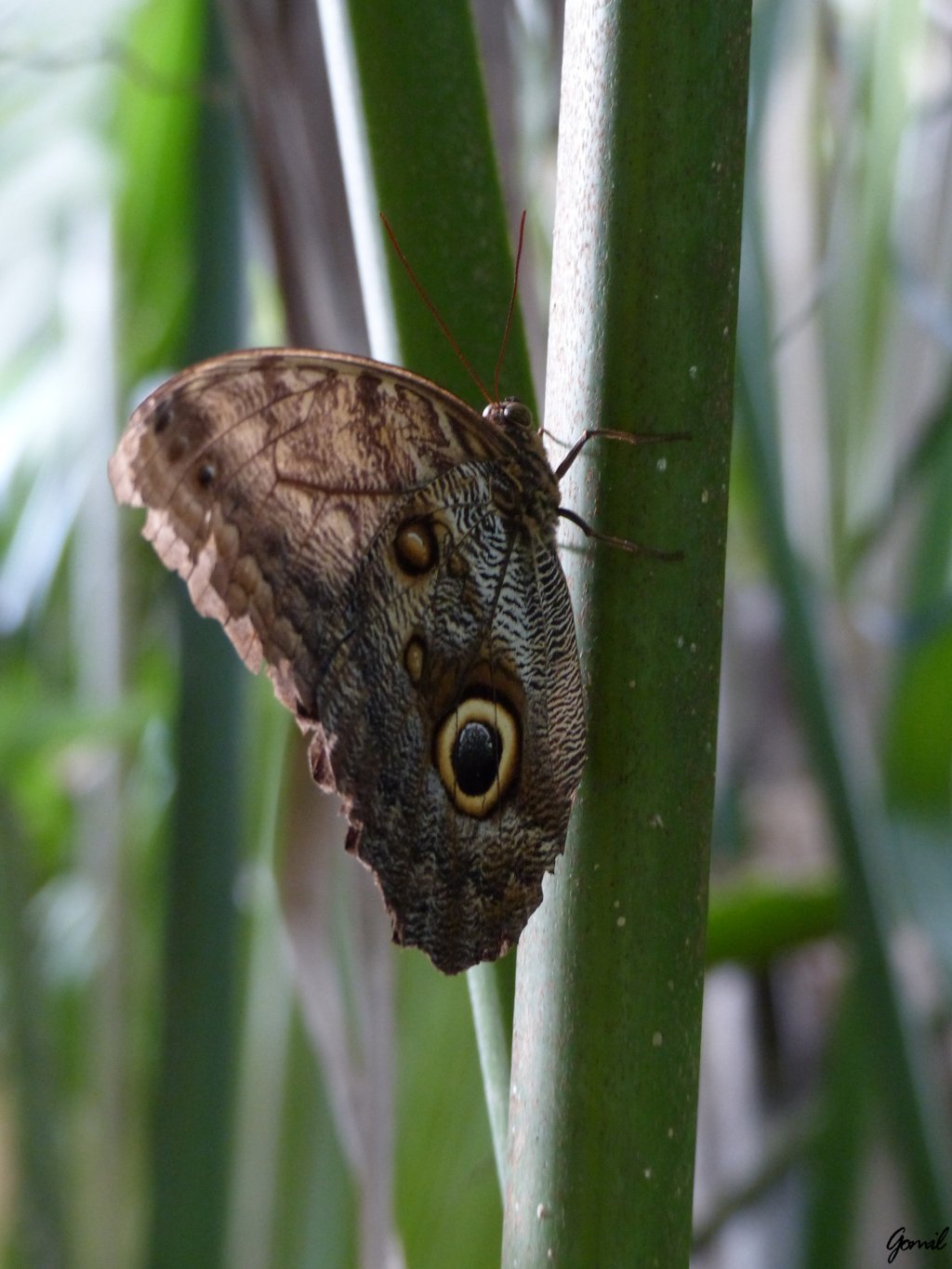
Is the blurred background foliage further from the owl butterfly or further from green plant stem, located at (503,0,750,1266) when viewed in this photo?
green plant stem, located at (503,0,750,1266)

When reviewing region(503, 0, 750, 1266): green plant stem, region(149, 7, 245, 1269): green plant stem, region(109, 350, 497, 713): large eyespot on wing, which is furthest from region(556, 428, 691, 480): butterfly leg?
region(149, 7, 245, 1269): green plant stem

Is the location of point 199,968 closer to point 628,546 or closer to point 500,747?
point 500,747

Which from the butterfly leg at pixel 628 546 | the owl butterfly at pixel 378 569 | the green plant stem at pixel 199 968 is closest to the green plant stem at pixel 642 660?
the butterfly leg at pixel 628 546

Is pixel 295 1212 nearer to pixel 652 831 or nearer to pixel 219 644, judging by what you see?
pixel 219 644

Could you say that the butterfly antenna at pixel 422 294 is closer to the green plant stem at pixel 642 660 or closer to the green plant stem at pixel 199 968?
the green plant stem at pixel 642 660

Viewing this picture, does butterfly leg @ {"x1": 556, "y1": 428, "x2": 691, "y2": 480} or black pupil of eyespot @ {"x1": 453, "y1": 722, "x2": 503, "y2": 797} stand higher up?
butterfly leg @ {"x1": 556, "y1": 428, "x2": 691, "y2": 480}

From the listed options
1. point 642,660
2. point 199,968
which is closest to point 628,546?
point 642,660
